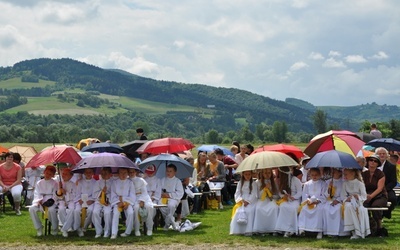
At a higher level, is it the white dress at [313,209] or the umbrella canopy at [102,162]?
the umbrella canopy at [102,162]

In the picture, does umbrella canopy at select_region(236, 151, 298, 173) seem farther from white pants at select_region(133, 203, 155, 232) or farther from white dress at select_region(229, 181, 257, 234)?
white pants at select_region(133, 203, 155, 232)

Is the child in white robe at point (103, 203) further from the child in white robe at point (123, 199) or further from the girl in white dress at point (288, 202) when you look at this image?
the girl in white dress at point (288, 202)

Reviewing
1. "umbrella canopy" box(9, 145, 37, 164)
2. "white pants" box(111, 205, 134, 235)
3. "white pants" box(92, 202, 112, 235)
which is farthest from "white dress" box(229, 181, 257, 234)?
"umbrella canopy" box(9, 145, 37, 164)

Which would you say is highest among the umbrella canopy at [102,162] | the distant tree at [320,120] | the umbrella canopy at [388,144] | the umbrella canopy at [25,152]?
the distant tree at [320,120]

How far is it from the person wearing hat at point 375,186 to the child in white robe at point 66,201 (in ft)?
20.7

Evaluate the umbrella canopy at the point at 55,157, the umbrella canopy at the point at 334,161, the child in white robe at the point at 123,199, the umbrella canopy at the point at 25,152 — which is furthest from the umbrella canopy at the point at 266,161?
the umbrella canopy at the point at 25,152

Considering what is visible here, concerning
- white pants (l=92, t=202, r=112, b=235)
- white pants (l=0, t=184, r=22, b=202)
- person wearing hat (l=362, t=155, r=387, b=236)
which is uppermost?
person wearing hat (l=362, t=155, r=387, b=236)

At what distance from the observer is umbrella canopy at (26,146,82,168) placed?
516 inches

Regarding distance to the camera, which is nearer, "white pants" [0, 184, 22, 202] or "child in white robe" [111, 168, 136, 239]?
"child in white robe" [111, 168, 136, 239]

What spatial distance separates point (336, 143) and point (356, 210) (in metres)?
4.05

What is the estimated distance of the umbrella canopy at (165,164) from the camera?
48.4 feet

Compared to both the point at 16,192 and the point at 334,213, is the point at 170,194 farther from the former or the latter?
the point at 16,192

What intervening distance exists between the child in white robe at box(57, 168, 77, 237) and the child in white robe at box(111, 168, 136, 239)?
896 millimetres

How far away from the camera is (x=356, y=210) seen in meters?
12.5
